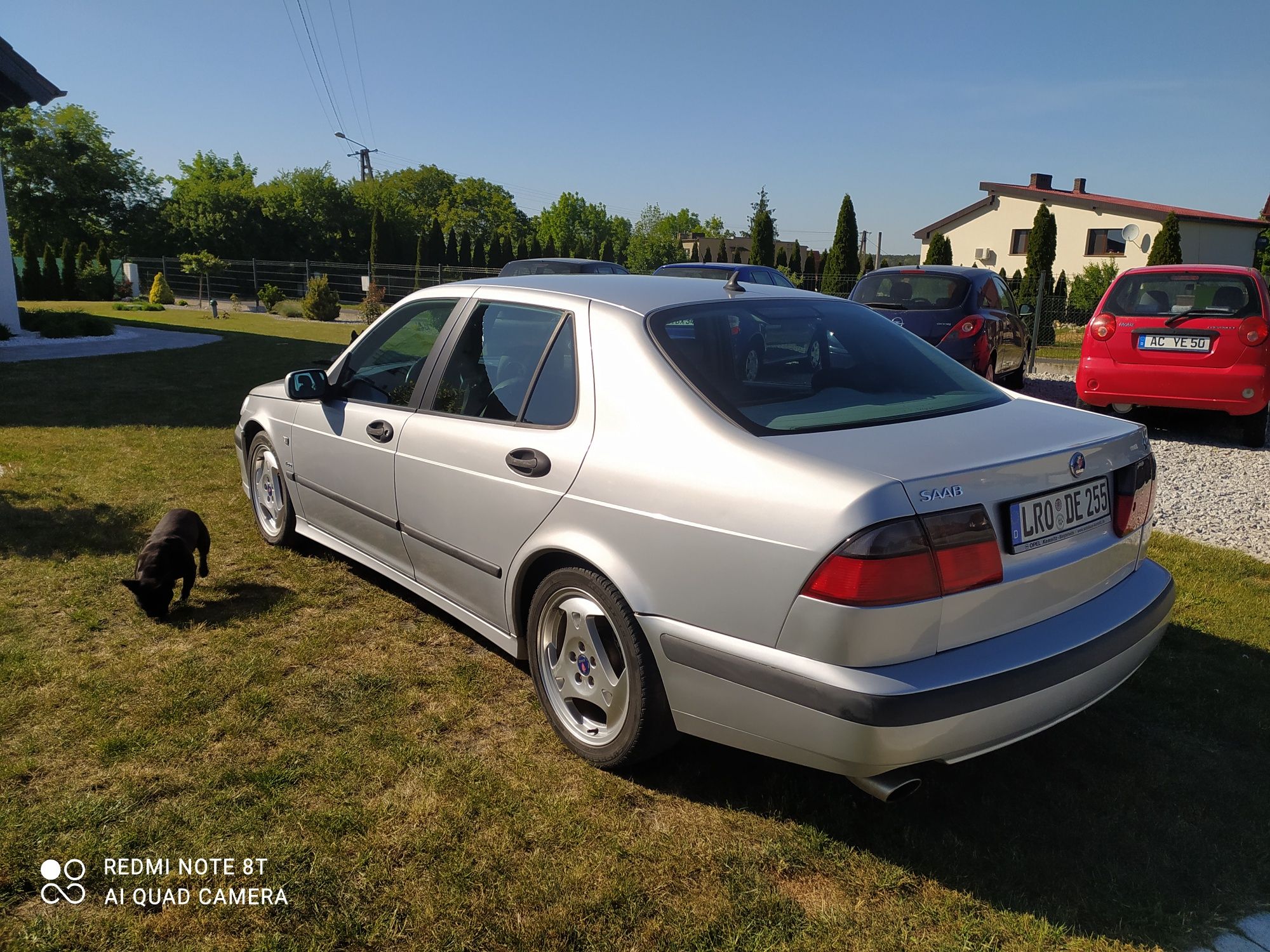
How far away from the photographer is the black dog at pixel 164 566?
3963 mm

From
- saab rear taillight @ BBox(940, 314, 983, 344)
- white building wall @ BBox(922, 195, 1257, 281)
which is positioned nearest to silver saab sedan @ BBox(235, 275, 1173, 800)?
saab rear taillight @ BBox(940, 314, 983, 344)

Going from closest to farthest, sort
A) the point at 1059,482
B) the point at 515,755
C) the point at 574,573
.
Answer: the point at 1059,482, the point at 574,573, the point at 515,755

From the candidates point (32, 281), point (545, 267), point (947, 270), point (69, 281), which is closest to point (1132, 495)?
point (947, 270)

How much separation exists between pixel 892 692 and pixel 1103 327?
8.15m

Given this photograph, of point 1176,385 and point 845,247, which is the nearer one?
point 1176,385

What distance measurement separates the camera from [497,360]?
3445mm

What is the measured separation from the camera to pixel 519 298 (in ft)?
11.5

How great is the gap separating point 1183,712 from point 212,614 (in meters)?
4.26

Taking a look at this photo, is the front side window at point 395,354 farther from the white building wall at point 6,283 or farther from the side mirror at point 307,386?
the white building wall at point 6,283

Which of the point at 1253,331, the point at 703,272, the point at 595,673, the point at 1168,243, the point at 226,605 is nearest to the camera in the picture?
the point at 595,673

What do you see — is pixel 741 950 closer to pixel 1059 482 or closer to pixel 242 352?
pixel 1059 482

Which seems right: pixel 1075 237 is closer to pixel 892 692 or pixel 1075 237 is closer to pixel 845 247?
pixel 845 247

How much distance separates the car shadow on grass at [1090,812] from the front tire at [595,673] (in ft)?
→ 0.74

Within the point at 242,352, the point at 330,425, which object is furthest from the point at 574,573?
the point at 242,352
